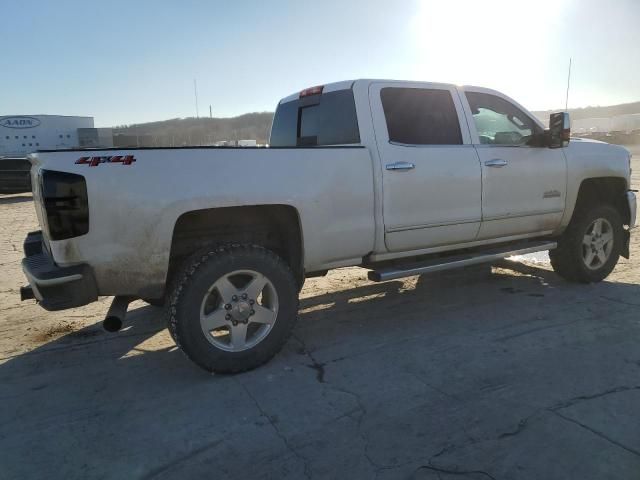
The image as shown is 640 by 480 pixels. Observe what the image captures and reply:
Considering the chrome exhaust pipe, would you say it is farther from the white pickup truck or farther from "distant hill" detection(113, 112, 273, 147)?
"distant hill" detection(113, 112, 273, 147)

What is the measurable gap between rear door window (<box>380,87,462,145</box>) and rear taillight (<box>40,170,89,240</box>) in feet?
7.82

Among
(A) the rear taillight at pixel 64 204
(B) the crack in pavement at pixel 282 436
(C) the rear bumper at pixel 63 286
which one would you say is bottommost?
(B) the crack in pavement at pixel 282 436

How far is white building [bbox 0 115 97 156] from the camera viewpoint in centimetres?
5072

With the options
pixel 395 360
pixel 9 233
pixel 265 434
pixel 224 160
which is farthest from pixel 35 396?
pixel 9 233

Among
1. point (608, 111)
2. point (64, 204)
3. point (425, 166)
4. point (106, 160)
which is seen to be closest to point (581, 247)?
point (425, 166)

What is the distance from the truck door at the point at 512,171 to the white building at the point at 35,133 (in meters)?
53.2

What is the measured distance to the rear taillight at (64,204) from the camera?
9.70ft

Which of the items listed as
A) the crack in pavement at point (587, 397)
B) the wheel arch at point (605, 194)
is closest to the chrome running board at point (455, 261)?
the wheel arch at point (605, 194)

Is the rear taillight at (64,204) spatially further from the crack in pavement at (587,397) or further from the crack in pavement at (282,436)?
the crack in pavement at (587,397)

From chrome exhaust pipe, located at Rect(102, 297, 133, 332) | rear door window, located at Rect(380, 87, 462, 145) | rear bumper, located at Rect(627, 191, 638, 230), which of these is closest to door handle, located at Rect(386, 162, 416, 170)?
rear door window, located at Rect(380, 87, 462, 145)

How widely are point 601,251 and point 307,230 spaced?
373 centimetres

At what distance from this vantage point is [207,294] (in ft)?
10.9

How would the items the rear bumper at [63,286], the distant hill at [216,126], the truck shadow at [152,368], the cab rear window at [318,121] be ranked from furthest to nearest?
the distant hill at [216,126], the cab rear window at [318,121], the rear bumper at [63,286], the truck shadow at [152,368]

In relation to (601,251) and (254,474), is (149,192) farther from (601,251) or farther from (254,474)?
(601,251)
